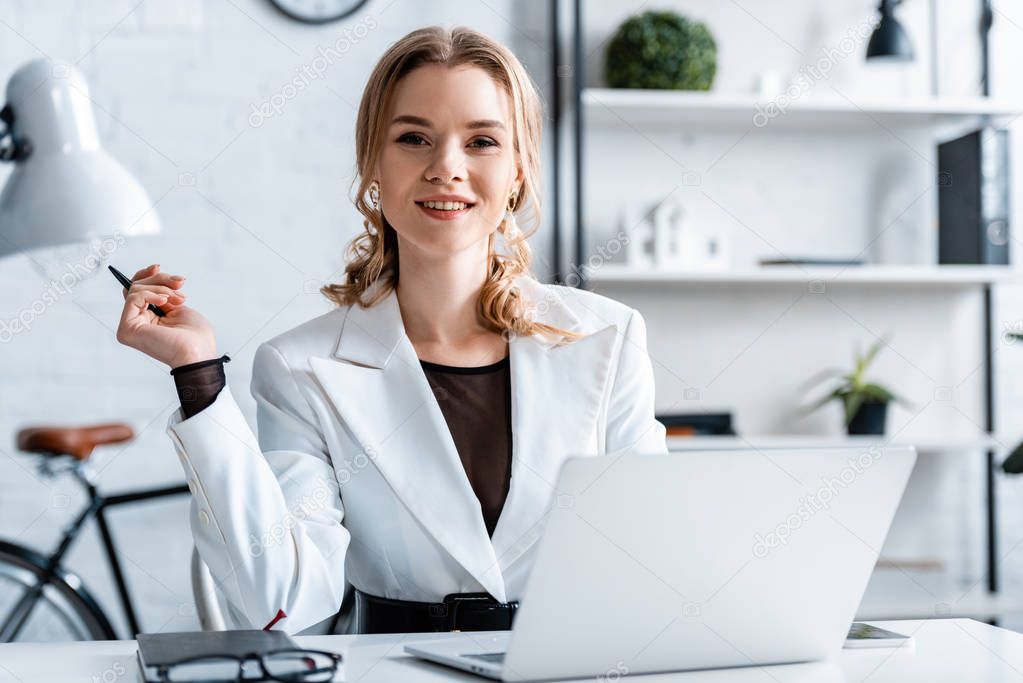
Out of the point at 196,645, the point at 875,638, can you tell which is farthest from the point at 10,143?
the point at 875,638

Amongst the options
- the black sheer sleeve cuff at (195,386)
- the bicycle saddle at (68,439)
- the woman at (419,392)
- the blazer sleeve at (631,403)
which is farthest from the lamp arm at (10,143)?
the bicycle saddle at (68,439)

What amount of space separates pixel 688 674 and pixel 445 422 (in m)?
0.58

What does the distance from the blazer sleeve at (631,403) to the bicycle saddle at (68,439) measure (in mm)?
1385

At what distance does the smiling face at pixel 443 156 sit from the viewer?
140cm

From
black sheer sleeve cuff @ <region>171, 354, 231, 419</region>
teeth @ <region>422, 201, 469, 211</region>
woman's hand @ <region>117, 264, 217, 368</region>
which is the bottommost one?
black sheer sleeve cuff @ <region>171, 354, 231, 419</region>

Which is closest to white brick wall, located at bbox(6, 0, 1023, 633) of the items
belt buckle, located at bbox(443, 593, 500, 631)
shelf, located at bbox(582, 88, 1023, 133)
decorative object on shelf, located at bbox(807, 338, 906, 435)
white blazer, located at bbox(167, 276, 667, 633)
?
shelf, located at bbox(582, 88, 1023, 133)

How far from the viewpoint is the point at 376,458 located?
135cm

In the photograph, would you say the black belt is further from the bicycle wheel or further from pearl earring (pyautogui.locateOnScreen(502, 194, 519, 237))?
the bicycle wheel

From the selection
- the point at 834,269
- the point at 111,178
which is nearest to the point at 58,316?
the point at 111,178

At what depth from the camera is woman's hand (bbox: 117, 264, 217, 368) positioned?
3.85 feet

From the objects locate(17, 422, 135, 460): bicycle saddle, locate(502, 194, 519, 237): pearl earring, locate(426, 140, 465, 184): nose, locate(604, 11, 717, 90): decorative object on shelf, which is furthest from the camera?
locate(604, 11, 717, 90): decorative object on shelf

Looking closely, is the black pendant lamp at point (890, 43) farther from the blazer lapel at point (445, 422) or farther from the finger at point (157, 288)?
the finger at point (157, 288)

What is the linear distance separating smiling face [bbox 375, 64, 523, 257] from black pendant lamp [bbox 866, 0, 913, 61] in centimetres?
164

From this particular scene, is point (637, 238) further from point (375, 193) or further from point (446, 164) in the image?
point (446, 164)
